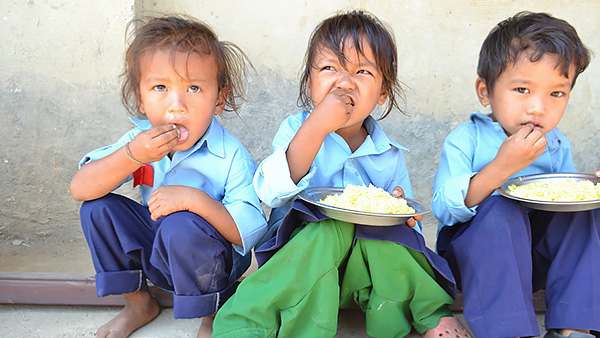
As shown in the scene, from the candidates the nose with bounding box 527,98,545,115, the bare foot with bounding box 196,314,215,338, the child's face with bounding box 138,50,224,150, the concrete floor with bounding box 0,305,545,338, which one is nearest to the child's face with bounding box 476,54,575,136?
the nose with bounding box 527,98,545,115

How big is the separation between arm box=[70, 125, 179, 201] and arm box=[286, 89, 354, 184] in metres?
0.41

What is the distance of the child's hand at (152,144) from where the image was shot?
199 cm

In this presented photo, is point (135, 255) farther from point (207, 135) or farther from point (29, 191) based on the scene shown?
point (29, 191)

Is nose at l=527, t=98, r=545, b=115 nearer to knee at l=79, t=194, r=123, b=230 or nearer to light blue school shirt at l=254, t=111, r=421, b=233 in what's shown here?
light blue school shirt at l=254, t=111, r=421, b=233

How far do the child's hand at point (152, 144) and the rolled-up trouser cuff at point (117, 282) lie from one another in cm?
43

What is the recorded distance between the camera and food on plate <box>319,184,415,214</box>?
1.91 m

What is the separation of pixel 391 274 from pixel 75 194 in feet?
3.67

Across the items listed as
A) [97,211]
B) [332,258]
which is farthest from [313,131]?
[97,211]

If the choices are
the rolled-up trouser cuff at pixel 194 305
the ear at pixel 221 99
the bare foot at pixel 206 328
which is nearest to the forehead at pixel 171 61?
A: the ear at pixel 221 99

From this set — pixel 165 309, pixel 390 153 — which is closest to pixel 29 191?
pixel 165 309

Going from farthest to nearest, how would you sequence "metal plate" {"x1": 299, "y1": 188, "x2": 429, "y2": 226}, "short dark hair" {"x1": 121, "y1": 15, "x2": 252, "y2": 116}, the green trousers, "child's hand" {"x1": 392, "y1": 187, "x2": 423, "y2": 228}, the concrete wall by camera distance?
the concrete wall < "short dark hair" {"x1": 121, "y1": 15, "x2": 252, "y2": 116} < "child's hand" {"x1": 392, "y1": 187, "x2": 423, "y2": 228} < the green trousers < "metal plate" {"x1": 299, "y1": 188, "x2": 429, "y2": 226}

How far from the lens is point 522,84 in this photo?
89.8 inches

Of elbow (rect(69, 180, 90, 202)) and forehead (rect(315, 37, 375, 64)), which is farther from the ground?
forehead (rect(315, 37, 375, 64))

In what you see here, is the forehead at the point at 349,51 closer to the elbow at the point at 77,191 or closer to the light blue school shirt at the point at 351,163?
the light blue school shirt at the point at 351,163
